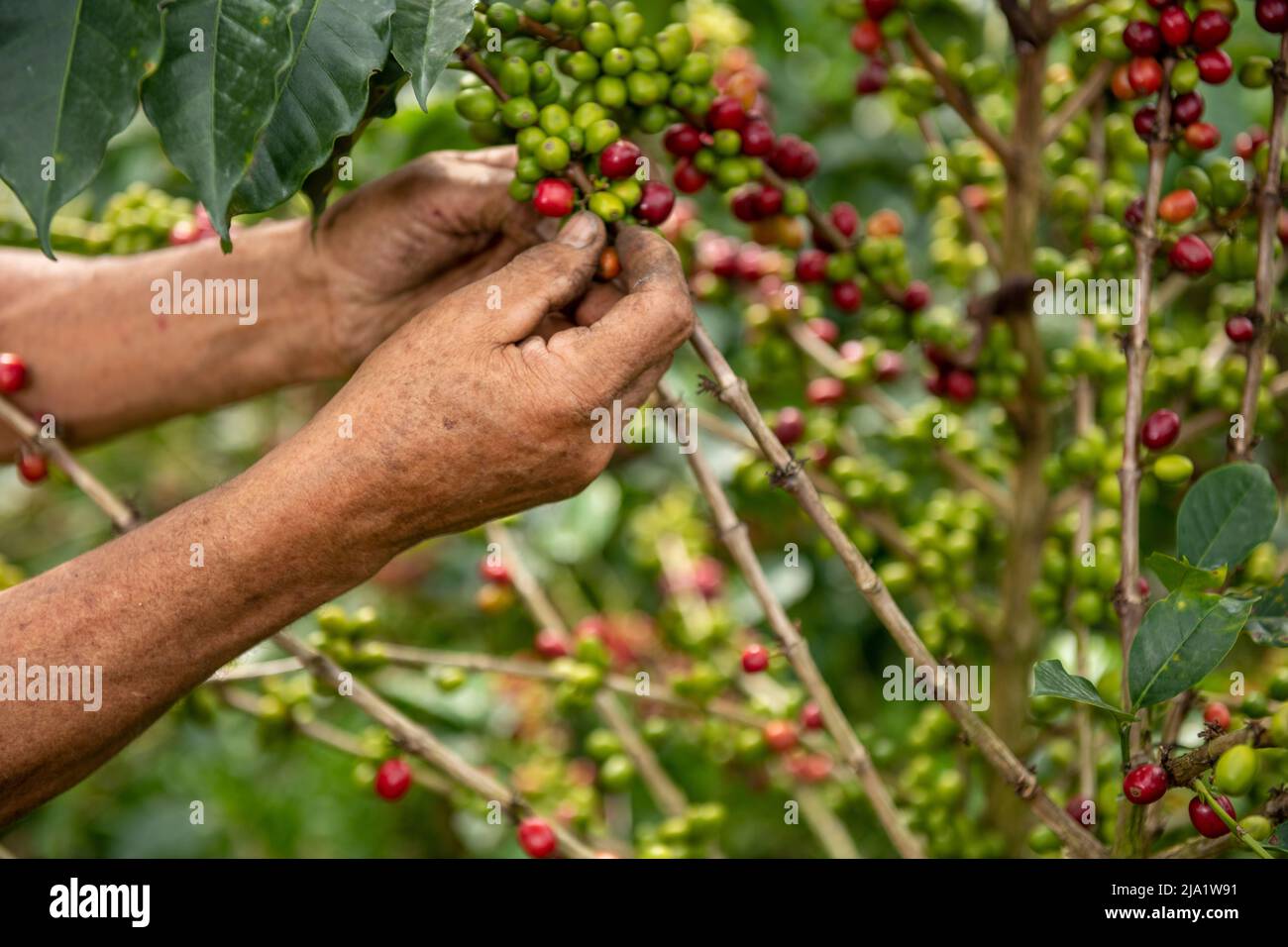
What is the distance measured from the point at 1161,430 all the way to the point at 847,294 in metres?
0.52

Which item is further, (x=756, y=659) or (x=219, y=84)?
(x=756, y=659)

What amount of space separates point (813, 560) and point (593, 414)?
4.25 ft

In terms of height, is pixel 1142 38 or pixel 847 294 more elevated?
pixel 1142 38

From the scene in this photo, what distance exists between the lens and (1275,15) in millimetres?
1295

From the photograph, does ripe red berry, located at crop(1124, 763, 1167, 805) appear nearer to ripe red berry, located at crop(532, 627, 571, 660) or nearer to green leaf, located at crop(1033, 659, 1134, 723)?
green leaf, located at crop(1033, 659, 1134, 723)

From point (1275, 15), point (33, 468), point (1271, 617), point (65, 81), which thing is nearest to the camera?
point (65, 81)

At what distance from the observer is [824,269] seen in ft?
5.65

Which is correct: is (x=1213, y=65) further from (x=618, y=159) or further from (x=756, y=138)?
(x=618, y=159)

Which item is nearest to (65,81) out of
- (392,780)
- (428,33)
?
(428,33)

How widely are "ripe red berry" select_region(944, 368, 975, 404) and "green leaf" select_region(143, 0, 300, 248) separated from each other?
1.15 meters

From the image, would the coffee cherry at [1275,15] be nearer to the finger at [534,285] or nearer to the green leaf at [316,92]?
the finger at [534,285]

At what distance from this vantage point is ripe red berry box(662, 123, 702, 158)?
4.68 feet
